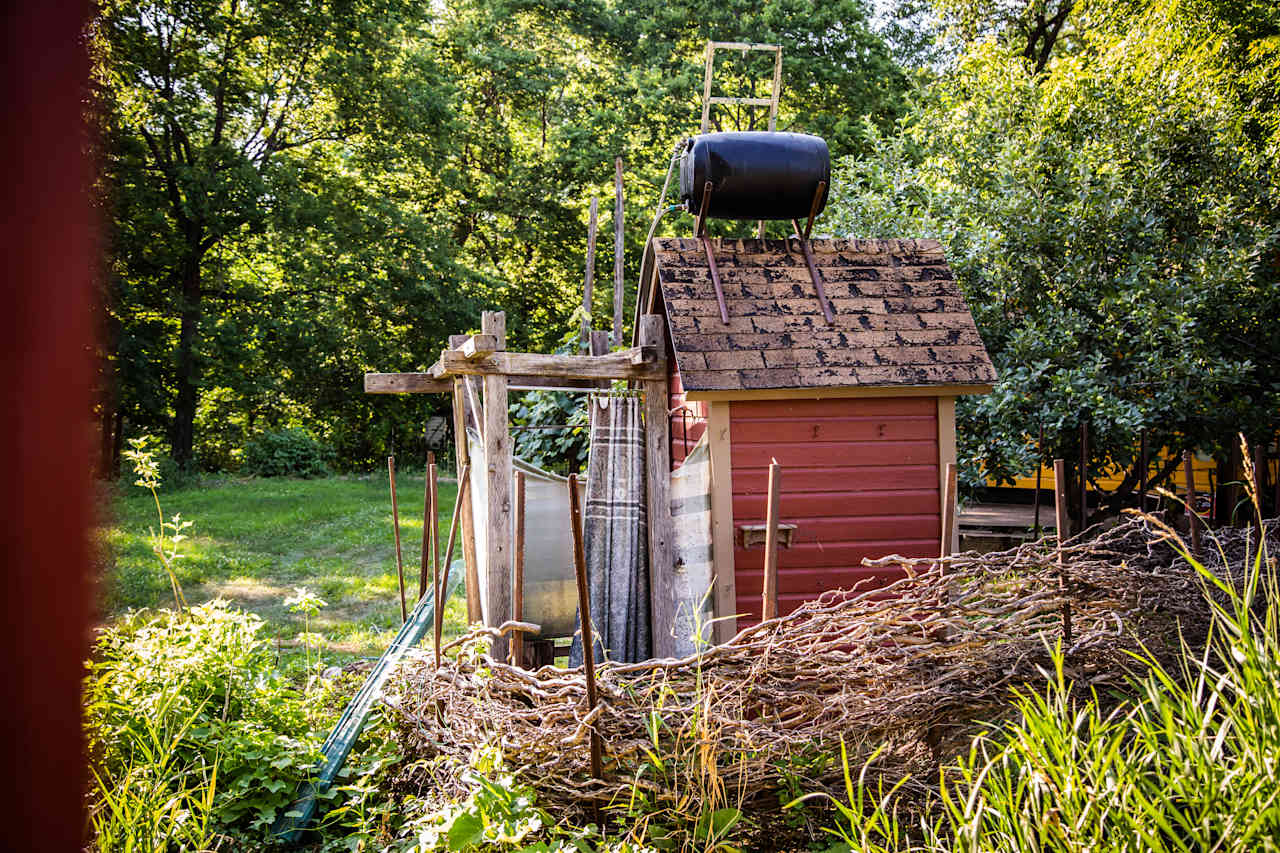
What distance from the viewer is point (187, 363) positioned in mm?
16125

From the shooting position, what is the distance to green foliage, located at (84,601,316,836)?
3.39 meters

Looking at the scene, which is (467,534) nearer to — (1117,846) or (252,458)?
(1117,846)

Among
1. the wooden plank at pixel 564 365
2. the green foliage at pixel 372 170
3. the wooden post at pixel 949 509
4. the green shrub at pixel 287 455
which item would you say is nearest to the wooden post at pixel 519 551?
the wooden plank at pixel 564 365

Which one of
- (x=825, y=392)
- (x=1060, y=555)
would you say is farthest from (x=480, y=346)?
(x=1060, y=555)

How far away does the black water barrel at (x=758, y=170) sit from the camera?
5695 millimetres

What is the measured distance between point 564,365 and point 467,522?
3.82ft

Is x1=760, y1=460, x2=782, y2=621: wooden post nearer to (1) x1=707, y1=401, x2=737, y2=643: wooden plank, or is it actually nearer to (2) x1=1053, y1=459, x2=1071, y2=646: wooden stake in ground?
(2) x1=1053, y1=459, x2=1071, y2=646: wooden stake in ground

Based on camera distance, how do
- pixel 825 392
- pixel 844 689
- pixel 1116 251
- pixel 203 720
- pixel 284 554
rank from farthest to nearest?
pixel 284 554, pixel 1116 251, pixel 825 392, pixel 203 720, pixel 844 689

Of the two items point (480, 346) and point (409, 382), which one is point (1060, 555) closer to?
point (480, 346)

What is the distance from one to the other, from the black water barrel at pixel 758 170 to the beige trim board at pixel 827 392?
1.32 metres

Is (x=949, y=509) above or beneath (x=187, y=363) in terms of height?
beneath

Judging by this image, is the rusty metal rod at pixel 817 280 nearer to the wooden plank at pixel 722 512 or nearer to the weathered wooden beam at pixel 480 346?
the wooden plank at pixel 722 512

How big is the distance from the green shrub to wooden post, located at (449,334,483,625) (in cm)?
1288

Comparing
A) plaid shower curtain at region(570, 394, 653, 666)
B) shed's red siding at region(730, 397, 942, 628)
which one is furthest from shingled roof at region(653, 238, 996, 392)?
plaid shower curtain at region(570, 394, 653, 666)
